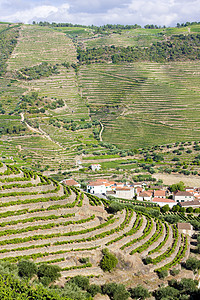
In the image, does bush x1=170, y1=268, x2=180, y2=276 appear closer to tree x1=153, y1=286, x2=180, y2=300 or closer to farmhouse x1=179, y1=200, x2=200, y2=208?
tree x1=153, y1=286, x2=180, y2=300

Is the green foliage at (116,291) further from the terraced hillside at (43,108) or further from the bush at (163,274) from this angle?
the terraced hillside at (43,108)

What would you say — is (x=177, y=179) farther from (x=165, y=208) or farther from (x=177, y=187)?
(x=165, y=208)

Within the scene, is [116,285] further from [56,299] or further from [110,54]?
[110,54]

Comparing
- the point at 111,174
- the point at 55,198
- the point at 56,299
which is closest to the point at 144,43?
the point at 111,174

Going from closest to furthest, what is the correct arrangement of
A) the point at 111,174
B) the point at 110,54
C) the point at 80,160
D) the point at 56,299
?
the point at 56,299, the point at 111,174, the point at 80,160, the point at 110,54

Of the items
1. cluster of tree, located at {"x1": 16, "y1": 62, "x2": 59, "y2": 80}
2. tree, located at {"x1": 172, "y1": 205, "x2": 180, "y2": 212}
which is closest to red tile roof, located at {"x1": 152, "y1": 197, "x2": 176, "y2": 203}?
tree, located at {"x1": 172, "y1": 205, "x2": 180, "y2": 212}

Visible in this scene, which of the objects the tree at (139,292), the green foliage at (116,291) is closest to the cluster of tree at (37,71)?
the tree at (139,292)
